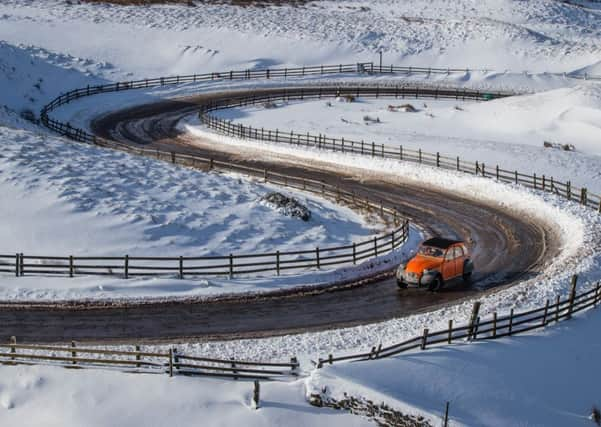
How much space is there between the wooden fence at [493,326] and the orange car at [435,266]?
121 inches

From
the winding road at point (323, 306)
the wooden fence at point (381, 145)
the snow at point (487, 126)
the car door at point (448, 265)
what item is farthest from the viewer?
the snow at point (487, 126)

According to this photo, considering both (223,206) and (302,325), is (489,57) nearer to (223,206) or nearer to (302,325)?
(223,206)

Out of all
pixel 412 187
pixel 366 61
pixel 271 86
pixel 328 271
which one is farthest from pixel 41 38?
pixel 328 271

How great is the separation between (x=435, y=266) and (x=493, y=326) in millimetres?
4460

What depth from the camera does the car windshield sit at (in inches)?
1267

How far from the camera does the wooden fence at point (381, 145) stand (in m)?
46.9

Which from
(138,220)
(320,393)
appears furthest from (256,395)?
(138,220)

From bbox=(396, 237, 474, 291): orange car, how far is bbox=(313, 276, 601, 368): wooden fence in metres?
3.07

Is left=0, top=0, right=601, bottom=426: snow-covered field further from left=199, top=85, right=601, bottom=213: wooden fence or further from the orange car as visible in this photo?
the orange car

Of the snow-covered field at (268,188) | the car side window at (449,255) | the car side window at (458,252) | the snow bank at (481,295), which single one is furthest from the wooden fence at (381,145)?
the car side window at (449,255)

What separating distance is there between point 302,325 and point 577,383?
8.11 meters

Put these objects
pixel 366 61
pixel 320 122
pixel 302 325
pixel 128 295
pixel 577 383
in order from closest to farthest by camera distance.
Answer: pixel 577 383 → pixel 302 325 → pixel 128 295 → pixel 320 122 → pixel 366 61

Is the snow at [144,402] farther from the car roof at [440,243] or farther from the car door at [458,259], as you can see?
the car door at [458,259]

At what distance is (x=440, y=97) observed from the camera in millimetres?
79938
